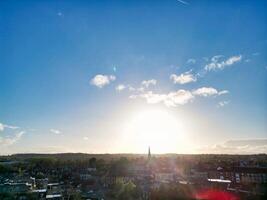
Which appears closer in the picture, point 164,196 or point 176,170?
point 164,196

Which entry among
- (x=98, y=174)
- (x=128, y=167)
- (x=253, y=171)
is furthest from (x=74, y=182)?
(x=253, y=171)

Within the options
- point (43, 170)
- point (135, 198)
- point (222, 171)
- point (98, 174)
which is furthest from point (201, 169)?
point (43, 170)

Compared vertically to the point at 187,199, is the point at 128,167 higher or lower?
higher

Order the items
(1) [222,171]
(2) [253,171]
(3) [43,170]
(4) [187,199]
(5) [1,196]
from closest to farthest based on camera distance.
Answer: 1. (4) [187,199]
2. (5) [1,196]
3. (2) [253,171]
4. (1) [222,171]
5. (3) [43,170]

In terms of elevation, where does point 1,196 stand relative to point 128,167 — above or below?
below

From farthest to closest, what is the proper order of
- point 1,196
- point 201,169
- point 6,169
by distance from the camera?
point 6,169
point 201,169
point 1,196

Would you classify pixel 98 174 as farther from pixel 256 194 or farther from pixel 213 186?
pixel 256 194

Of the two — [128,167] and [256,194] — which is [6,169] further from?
[256,194]

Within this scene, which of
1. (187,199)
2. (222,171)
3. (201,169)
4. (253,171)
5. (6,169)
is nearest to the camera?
(187,199)

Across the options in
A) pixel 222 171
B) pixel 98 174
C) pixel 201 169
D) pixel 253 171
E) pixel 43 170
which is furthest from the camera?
pixel 43 170

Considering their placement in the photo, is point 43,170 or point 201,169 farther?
point 43,170
